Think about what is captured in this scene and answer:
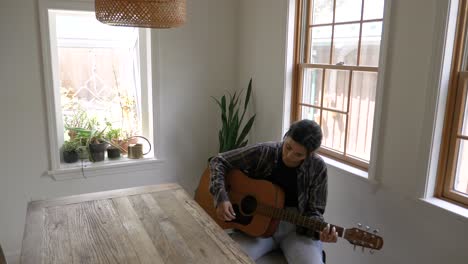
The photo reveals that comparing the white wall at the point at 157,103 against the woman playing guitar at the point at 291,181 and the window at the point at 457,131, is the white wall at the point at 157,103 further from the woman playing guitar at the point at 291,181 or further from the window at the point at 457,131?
the window at the point at 457,131

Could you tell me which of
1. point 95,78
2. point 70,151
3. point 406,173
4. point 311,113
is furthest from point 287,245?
point 95,78

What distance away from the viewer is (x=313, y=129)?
190 cm

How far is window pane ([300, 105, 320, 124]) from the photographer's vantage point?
2.65 metres

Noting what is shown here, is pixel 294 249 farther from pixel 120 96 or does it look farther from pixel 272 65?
pixel 120 96

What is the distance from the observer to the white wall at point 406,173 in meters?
1.74

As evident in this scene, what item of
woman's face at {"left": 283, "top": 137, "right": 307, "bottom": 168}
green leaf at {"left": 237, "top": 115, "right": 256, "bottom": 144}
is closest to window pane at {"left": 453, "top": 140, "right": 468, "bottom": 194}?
woman's face at {"left": 283, "top": 137, "right": 307, "bottom": 168}

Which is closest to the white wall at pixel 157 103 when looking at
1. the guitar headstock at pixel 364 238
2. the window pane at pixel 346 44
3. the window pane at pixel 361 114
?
the window pane at pixel 346 44

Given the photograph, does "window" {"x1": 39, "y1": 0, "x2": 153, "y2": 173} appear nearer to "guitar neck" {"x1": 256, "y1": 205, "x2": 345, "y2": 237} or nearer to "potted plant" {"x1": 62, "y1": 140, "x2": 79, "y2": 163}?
"potted plant" {"x1": 62, "y1": 140, "x2": 79, "y2": 163}

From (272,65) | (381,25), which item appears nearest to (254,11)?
(272,65)

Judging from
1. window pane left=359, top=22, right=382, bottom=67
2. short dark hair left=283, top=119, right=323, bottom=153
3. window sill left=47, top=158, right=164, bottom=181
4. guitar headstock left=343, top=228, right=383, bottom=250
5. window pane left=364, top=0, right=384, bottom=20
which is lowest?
window sill left=47, top=158, right=164, bottom=181

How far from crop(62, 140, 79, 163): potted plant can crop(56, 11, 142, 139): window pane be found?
0.19m

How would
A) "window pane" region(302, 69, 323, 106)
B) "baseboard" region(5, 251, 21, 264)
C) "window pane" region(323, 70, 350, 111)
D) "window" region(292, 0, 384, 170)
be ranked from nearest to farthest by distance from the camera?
"window" region(292, 0, 384, 170)
"window pane" region(323, 70, 350, 111)
"window pane" region(302, 69, 323, 106)
"baseboard" region(5, 251, 21, 264)

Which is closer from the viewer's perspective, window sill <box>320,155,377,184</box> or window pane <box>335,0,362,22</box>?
window sill <box>320,155,377,184</box>

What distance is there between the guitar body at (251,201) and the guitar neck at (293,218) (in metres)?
0.02
